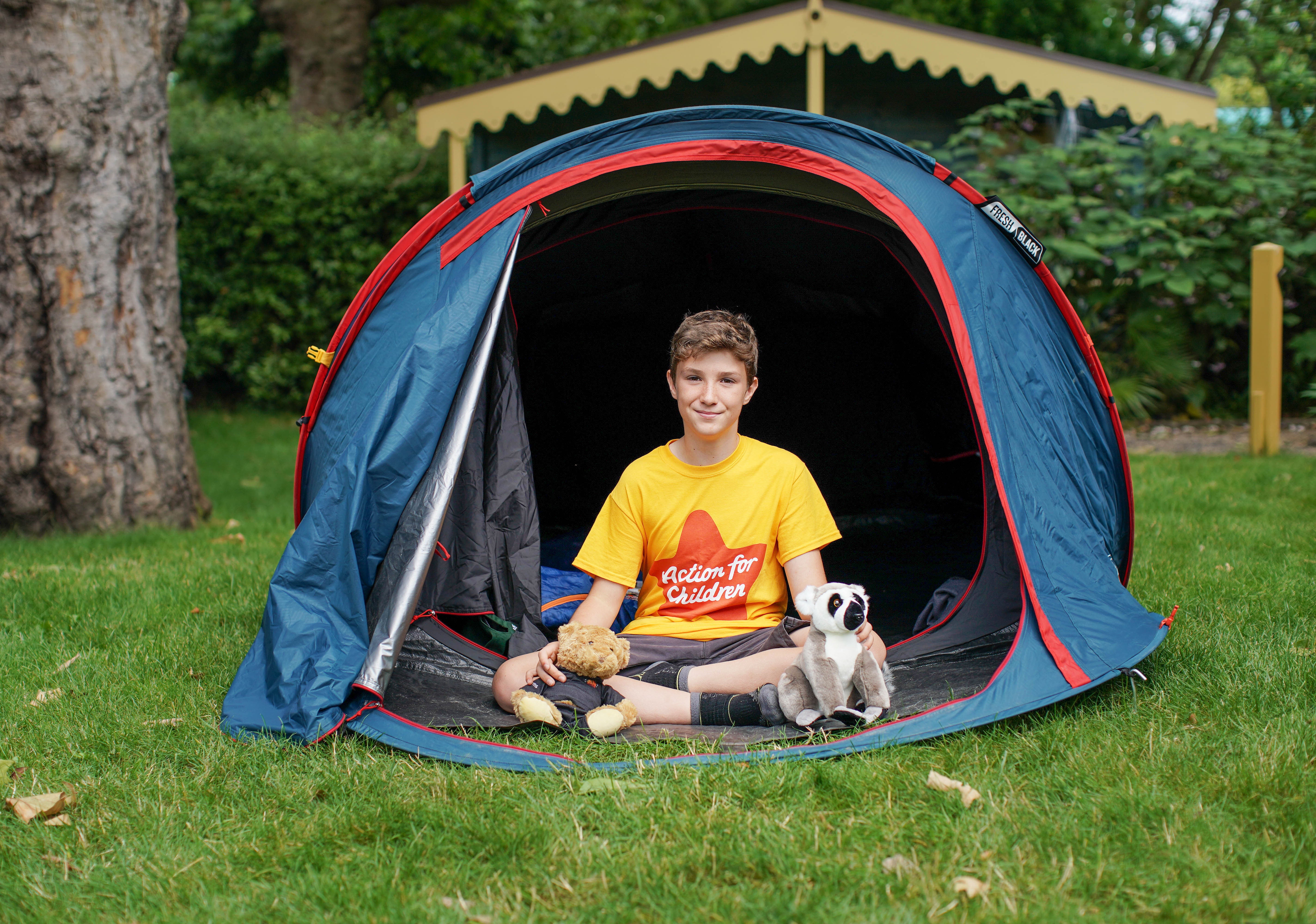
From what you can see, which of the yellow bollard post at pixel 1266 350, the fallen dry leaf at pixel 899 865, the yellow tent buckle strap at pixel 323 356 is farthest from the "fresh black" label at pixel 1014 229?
the yellow bollard post at pixel 1266 350

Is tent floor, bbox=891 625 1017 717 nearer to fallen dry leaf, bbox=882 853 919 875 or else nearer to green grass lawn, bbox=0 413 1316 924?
green grass lawn, bbox=0 413 1316 924

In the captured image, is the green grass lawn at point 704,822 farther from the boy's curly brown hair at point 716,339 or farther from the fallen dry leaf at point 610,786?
the boy's curly brown hair at point 716,339

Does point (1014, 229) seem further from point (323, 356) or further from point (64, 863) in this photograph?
point (64, 863)

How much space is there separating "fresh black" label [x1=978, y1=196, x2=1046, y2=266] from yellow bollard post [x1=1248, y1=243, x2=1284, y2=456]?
11.6 feet

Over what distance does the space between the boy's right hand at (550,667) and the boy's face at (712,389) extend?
662 mm

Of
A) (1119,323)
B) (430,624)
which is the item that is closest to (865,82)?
(1119,323)

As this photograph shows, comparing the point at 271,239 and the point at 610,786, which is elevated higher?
the point at 271,239

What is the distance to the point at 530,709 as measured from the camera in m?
2.22

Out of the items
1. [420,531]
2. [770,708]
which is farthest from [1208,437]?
[420,531]

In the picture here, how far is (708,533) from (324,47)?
11247 mm

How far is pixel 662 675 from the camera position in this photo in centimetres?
241

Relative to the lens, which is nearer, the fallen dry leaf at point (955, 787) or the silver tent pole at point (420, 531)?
the fallen dry leaf at point (955, 787)

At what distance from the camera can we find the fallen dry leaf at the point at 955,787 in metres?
1.86

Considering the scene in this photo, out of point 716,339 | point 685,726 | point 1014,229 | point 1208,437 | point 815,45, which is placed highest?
point 815,45
